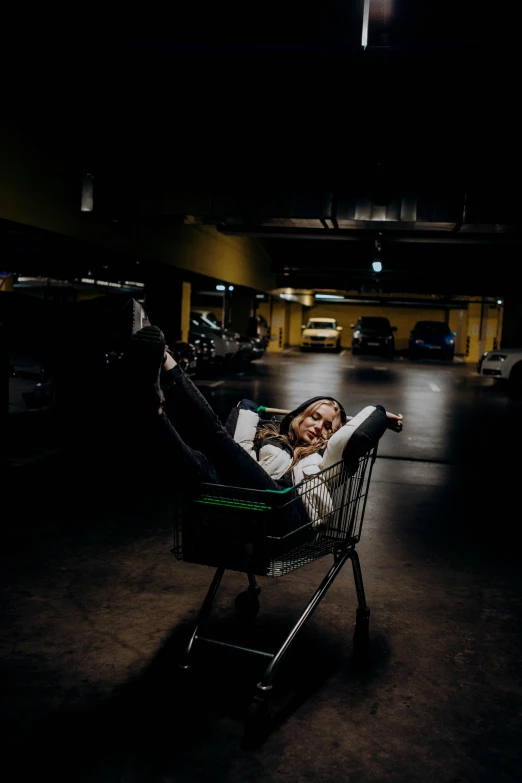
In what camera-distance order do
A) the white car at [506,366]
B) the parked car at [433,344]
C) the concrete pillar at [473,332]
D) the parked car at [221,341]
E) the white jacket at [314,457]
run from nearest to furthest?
the white jacket at [314,457] < the white car at [506,366] < the parked car at [221,341] < the parked car at [433,344] < the concrete pillar at [473,332]

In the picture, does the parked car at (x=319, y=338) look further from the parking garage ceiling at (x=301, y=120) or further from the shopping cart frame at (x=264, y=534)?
the shopping cart frame at (x=264, y=534)

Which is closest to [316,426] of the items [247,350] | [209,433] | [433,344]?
[209,433]

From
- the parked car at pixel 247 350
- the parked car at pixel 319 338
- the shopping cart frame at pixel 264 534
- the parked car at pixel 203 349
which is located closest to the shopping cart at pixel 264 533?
the shopping cart frame at pixel 264 534

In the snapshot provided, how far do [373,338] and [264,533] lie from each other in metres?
34.1

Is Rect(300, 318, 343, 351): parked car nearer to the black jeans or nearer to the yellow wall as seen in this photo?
the yellow wall

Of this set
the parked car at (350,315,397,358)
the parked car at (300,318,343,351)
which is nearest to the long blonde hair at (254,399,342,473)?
the parked car at (350,315,397,358)

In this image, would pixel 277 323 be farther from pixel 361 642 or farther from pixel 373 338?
pixel 361 642

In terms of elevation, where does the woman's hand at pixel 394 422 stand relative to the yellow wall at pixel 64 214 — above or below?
below

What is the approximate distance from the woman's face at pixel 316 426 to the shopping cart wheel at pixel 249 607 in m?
0.90

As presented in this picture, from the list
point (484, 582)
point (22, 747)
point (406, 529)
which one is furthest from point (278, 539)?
point (406, 529)

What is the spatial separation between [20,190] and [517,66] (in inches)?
255

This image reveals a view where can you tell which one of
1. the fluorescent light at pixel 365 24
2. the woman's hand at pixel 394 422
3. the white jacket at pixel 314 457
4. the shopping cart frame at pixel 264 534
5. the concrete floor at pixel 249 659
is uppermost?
the fluorescent light at pixel 365 24

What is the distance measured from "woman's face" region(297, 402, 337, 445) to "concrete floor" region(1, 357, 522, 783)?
1.03 metres

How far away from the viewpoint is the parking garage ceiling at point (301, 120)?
7723 millimetres
